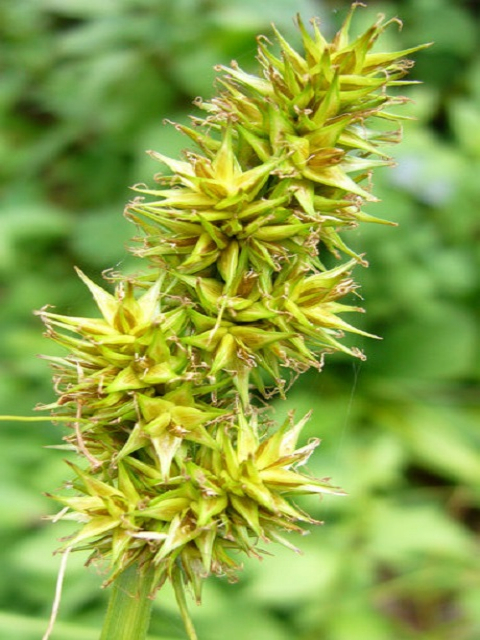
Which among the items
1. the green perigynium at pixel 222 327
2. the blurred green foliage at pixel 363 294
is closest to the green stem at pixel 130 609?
the green perigynium at pixel 222 327

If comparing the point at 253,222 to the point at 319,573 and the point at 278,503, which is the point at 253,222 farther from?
the point at 319,573

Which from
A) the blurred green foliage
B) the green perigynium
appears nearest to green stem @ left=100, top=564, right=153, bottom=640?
the green perigynium

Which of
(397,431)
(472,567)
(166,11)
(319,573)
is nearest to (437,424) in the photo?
(397,431)

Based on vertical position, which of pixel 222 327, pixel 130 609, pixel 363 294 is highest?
pixel 222 327

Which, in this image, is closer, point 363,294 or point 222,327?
point 222,327

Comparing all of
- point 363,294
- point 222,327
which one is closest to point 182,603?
point 222,327

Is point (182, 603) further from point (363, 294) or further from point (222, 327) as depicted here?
point (363, 294)
